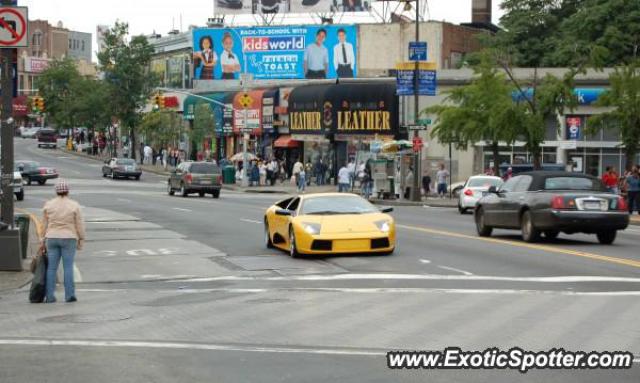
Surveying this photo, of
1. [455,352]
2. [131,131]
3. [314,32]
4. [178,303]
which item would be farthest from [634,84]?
[131,131]

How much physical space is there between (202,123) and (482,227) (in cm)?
5939

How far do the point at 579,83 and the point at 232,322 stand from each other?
50808mm

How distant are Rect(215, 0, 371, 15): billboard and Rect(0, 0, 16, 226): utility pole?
72124mm

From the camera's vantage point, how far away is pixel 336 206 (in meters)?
21.9

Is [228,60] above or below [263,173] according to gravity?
above

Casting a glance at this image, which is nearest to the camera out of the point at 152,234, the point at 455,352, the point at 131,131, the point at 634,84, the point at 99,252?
the point at 455,352

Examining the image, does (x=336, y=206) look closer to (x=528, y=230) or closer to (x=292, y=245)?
(x=292, y=245)

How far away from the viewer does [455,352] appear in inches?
412

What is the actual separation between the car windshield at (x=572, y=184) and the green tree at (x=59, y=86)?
96099 millimetres

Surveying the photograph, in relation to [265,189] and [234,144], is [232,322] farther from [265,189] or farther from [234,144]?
[234,144]

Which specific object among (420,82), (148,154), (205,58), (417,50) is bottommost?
(148,154)

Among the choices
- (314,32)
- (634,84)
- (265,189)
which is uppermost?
(314,32)

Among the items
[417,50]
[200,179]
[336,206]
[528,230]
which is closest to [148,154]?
[200,179]

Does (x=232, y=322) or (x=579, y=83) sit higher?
(x=579, y=83)
